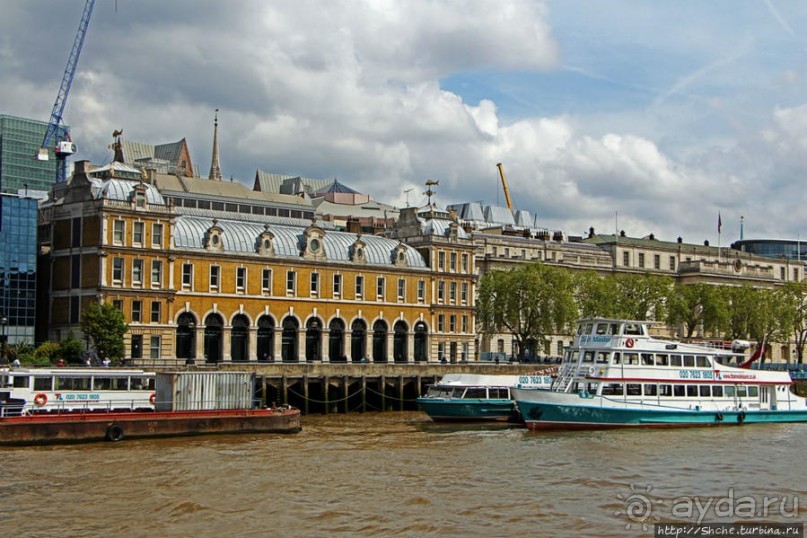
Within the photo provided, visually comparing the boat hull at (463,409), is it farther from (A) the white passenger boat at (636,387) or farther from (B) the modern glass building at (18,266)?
(B) the modern glass building at (18,266)

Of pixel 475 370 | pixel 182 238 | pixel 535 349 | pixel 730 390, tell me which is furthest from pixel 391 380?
pixel 535 349

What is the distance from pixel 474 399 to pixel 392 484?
30711 millimetres

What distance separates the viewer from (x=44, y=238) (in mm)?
94812

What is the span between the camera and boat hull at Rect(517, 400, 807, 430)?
69750 millimetres

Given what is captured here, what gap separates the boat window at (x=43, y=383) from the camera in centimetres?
6238

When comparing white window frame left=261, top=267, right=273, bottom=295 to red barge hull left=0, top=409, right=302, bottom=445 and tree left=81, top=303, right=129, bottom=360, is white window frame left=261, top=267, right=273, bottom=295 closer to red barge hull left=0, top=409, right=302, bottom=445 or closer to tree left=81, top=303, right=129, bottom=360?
tree left=81, top=303, right=129, bottom=360

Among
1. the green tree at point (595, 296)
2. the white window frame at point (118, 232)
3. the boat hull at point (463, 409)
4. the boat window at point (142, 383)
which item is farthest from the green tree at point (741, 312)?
the boat window at point (142, 383)

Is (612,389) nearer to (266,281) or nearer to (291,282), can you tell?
(291,282)

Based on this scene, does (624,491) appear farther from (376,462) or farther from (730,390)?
(730,390)

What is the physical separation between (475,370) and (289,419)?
34.3m

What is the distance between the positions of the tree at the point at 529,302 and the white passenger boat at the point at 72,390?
174ft

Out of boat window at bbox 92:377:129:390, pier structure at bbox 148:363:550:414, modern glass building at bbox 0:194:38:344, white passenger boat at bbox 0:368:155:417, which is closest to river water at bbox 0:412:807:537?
white passenger boat at bbox 0:368:155:417

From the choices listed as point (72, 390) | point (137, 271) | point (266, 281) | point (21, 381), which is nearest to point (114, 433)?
point (72, 390)

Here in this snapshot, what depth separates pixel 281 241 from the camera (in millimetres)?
98812
